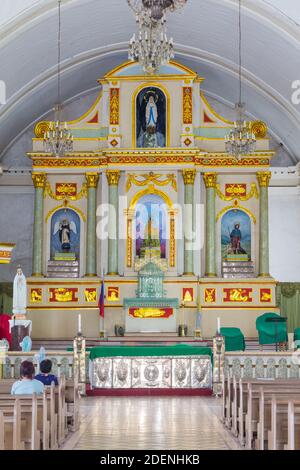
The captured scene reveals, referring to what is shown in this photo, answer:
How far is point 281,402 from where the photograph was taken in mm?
6887

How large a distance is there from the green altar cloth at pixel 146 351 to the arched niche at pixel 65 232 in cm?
813

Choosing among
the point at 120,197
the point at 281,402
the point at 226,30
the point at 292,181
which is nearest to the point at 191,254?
the point at 120,197

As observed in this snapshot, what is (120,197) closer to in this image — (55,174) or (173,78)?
(55,174)

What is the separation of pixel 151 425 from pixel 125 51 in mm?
15342

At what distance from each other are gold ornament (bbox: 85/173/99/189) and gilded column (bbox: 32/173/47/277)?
1.19 m

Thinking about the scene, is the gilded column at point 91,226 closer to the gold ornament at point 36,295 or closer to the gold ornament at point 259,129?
the gold ornament at point 36,295

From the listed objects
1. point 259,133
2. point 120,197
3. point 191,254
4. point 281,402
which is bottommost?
point 281,402

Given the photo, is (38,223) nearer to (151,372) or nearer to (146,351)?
(146,351)

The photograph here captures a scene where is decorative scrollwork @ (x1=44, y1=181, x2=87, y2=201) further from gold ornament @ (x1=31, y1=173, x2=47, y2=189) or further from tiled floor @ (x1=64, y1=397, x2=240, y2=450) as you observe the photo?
tiled floor @ (x1=64, y1=397, x2=240, y2=450)

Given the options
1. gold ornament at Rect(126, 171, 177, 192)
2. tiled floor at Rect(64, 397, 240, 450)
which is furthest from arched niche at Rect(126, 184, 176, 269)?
tiled floor at Rect(64, 397, 240, 450)

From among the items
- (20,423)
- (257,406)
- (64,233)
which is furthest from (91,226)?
(20,423)

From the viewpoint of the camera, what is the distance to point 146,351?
597 inches

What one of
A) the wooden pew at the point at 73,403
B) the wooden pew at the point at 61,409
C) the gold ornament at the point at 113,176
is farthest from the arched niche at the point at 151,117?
the wooden pew at the point at 73,403
